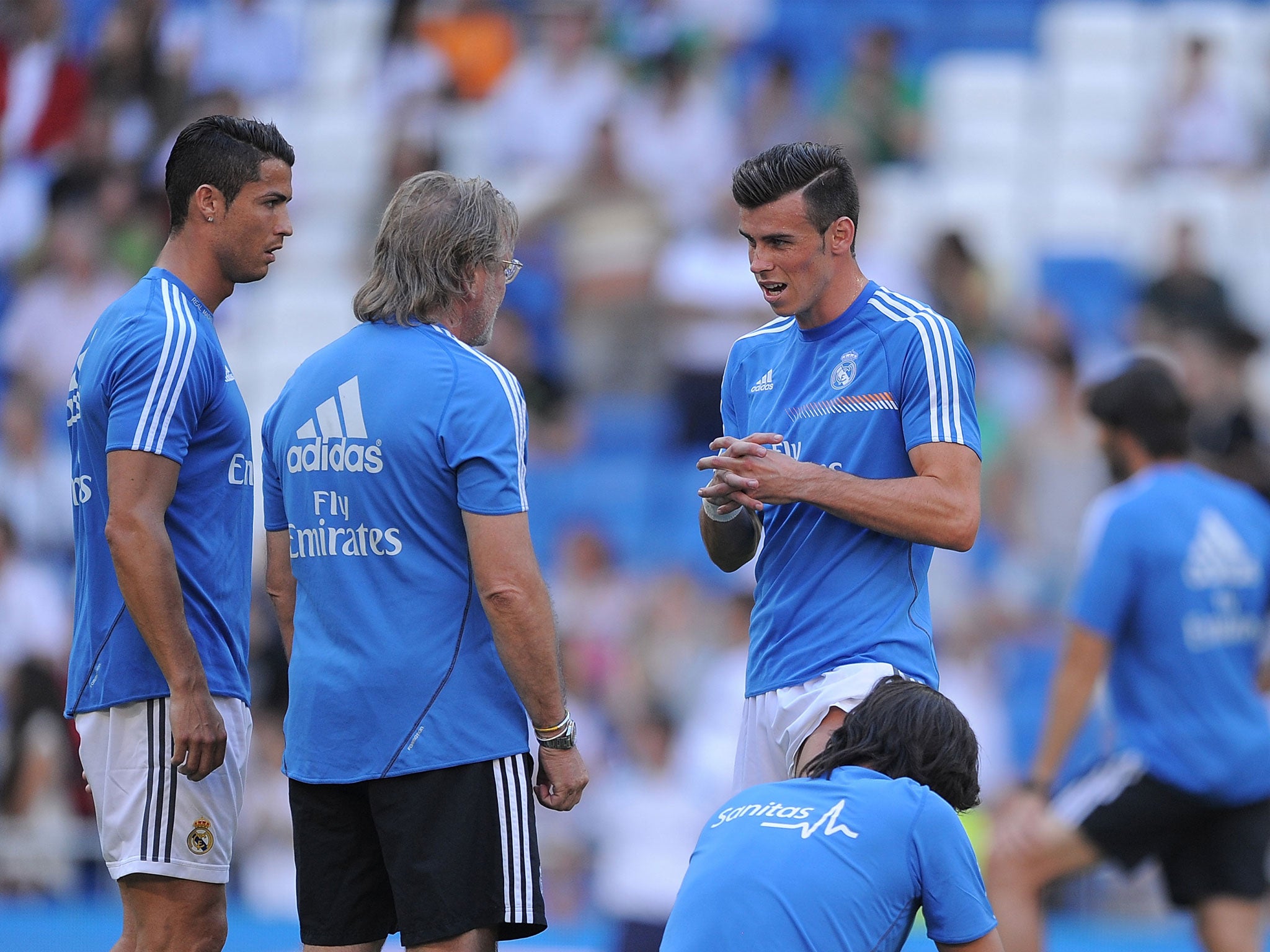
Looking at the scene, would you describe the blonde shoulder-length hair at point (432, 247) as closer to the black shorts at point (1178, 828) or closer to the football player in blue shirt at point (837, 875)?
the football player in blue shirt at point (837, 875)

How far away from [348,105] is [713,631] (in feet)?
21.0

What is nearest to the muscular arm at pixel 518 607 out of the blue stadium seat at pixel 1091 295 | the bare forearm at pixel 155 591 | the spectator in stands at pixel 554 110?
the bare forearm at pixel 155 591

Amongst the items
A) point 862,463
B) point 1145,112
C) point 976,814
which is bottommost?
point 976,814

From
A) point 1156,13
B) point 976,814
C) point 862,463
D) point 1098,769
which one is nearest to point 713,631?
point 976,814

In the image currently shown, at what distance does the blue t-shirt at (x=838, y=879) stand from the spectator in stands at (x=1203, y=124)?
33.6ft

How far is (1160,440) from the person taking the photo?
5.36 meters

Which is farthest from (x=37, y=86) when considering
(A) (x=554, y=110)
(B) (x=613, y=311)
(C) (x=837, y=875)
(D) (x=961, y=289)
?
(C) (x=837, y=875)

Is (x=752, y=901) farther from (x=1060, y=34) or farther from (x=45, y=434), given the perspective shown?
(x=1060, y=34)

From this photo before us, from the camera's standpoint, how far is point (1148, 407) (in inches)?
A: 210

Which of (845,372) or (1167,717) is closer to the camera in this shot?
(845,372)

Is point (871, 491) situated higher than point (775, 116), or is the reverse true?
point (775, 116)

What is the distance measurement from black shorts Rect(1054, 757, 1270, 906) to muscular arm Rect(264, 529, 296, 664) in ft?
9.25

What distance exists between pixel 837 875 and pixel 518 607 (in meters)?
0.88

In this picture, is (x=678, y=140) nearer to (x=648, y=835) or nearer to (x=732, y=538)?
(x=648, y=835)
